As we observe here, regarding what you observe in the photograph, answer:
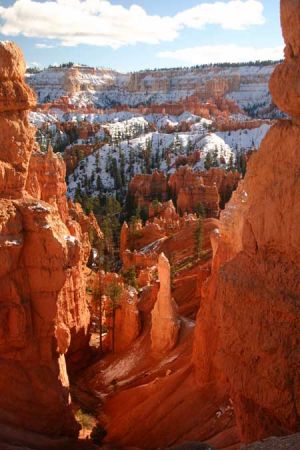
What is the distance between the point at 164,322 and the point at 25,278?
23.0 ft

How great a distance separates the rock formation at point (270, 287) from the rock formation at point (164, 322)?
31.2ft

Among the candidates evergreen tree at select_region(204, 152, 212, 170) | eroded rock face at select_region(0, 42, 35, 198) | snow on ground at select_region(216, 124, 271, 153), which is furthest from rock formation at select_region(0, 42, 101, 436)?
snow on ground at select_region(216, 124, 271, 153)

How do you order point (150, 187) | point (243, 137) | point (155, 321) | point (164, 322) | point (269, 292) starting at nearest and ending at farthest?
point (269, 292), point (164, 322), point (155, 321), point (150, 187), point (243, 137)

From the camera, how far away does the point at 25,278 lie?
1197cm

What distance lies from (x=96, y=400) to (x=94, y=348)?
394 cm

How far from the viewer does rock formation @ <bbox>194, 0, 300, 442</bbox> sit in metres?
6.65

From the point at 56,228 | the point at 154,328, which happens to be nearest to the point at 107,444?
the point at 154,328

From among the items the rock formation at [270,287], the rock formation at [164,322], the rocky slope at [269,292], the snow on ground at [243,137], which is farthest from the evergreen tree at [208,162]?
the rock formation at [270,287]

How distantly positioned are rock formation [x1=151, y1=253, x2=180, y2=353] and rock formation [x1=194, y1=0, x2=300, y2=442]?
9.51 meters

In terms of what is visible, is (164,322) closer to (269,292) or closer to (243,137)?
(269,292)

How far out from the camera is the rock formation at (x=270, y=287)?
665 centimetres

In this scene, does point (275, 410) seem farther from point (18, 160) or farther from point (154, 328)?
point (154, 328)

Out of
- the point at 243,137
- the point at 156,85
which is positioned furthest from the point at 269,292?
the point at 156,85

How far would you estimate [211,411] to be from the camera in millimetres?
12211
